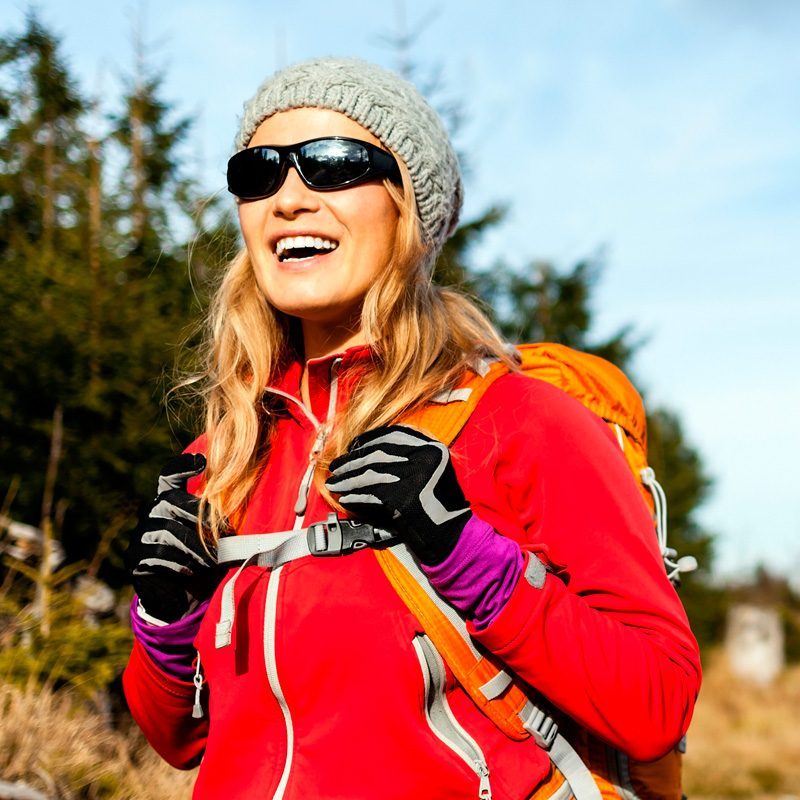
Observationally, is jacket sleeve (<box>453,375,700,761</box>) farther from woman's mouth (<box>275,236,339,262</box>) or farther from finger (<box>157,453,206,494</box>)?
finger (<box>157,453,206,494</box>)

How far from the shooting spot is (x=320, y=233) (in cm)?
199

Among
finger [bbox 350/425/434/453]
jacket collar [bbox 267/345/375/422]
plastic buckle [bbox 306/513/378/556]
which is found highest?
jacket collar [bbox 267/345/375/422]

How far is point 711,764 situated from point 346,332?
855 centimetres

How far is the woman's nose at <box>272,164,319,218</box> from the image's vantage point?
1992 millimetres

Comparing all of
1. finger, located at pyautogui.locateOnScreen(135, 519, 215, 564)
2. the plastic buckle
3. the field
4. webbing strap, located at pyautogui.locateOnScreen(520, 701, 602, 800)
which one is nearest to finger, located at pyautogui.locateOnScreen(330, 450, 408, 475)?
the plastic buckle

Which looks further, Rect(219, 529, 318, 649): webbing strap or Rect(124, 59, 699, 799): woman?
Rect(219, 529, 318, 649): webbing strap

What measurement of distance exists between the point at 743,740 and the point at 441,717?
9997mm

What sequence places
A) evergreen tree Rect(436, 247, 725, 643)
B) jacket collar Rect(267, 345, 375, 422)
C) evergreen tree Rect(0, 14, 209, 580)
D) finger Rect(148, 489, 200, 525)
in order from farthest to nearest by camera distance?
1. evergreen tree Rect(436, 247, 725, 643)
2. evergreen tree Rect(0, 14, 209, 580)
3. jacket collar Rect(267, 345, 375, 422)
4. finger Rect(148, 489, 200, 525)

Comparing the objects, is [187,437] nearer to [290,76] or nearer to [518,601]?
[290,76]

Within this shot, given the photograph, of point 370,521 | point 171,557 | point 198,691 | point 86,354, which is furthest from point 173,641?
point 86,354

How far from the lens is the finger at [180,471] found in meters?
2.08

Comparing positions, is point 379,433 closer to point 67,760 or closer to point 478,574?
point 478,574

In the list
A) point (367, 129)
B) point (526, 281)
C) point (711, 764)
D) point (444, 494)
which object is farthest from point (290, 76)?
point (711, 764)

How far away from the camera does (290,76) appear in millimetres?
2129
